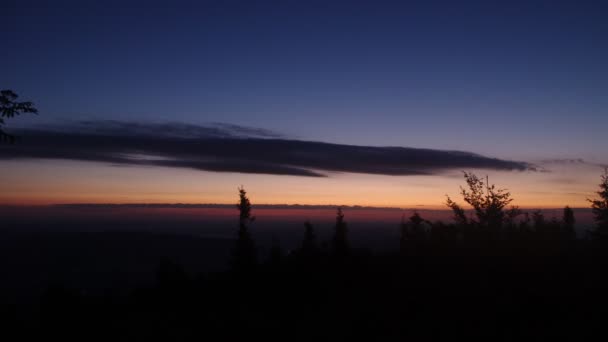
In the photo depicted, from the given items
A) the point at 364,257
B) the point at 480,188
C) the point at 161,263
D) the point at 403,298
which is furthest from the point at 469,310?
the point at 161,263

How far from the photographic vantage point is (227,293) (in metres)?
14.8

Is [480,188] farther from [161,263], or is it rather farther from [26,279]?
[26,279]

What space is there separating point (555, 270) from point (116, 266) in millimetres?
154398

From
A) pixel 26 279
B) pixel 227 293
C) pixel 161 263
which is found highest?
pixel 227 293

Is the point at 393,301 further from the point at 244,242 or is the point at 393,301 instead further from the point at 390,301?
the point at 244,242

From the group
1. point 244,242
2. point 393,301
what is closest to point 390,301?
point 393,301

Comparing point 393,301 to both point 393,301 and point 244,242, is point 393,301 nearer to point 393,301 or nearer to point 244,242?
point 393,301

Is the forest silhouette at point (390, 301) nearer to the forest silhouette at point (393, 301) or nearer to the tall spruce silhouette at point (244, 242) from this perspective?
the forest silhouette at point (393, 301)

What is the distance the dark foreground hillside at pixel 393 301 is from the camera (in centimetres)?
976

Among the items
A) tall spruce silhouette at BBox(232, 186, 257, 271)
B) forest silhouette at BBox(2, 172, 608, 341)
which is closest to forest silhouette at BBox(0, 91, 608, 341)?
forest silhouette at BBox(2, 172, 608, 341)

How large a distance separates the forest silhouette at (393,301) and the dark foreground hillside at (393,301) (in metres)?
0.03

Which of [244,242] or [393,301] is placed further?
[244,242]

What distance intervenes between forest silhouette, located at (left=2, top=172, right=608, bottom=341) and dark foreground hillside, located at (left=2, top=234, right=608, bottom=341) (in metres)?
0.03

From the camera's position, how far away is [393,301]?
38.0 ft
